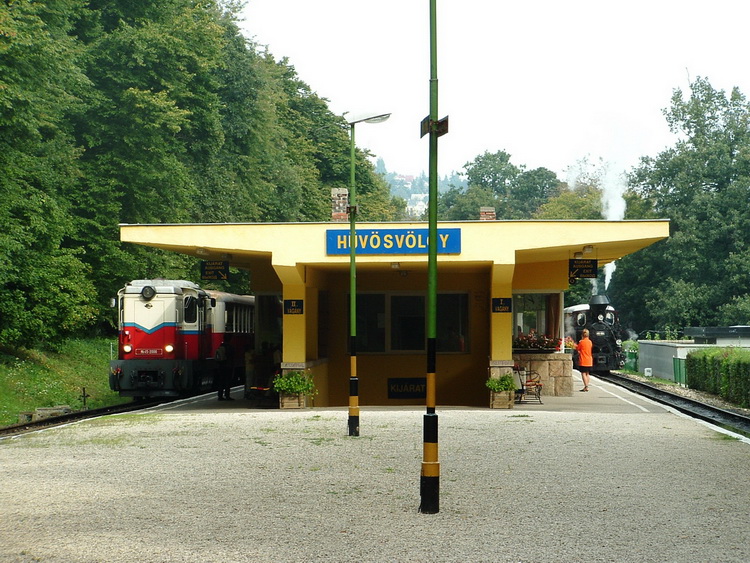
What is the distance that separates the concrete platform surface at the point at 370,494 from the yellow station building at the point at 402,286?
17.1 feet

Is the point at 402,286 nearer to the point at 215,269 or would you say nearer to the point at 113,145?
the point at 215,269

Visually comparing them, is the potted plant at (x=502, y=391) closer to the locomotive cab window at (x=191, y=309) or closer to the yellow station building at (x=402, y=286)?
the yellow station building at (x=402, y=286)

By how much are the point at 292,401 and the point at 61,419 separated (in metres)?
5.12

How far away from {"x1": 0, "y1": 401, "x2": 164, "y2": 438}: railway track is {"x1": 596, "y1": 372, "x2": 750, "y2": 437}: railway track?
1309 centimetres

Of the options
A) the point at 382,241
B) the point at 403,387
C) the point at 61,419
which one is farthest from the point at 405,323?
the point at 61,419

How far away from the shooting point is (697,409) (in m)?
25.3

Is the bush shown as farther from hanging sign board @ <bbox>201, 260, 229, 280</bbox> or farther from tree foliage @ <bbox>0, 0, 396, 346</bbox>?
tree foliage @ <bbox>0, 0, 396, 346</bbox>

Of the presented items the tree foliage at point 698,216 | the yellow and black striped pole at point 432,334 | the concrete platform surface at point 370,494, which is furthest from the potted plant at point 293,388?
the tree foliage at point 698,216

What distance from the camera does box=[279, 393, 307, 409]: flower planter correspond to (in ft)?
80.3

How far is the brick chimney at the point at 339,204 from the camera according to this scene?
85.3 feet

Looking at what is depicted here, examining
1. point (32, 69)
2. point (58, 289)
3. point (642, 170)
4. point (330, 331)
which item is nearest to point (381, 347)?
point (330, 331)

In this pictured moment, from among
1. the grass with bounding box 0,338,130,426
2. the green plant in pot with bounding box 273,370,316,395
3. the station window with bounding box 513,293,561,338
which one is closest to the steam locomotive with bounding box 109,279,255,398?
the grass with bounding box 0,338,130,426

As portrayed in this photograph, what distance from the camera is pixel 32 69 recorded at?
29.3 meters

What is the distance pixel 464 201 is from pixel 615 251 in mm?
96214
